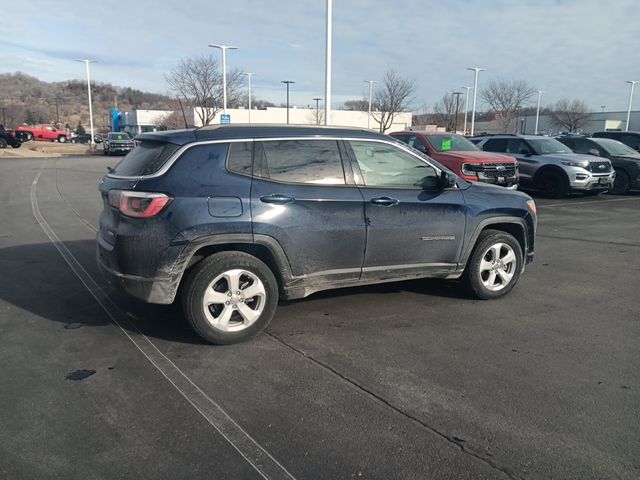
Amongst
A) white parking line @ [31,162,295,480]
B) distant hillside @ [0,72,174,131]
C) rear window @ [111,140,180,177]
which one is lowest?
white parking line @ [31,162,295,480]

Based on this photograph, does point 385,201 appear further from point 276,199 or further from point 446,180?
point 276,199

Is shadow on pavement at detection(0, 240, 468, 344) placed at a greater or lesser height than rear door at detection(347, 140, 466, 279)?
lesser

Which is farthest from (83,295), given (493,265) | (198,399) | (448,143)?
(448,143)

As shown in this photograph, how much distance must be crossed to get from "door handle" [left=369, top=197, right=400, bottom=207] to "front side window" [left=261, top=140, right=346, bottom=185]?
13.5 inches

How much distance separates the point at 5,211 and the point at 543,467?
1233 centimetres

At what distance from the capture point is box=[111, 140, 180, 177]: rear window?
14.8ft

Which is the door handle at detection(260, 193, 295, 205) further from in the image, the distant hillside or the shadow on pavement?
the distant hillside

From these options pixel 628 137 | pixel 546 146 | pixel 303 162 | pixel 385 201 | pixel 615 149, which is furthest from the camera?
pixel 628 137

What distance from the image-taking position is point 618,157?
17.0m

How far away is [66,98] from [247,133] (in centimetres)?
16728

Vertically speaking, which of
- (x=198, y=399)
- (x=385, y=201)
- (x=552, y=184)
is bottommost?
(x=198, y=399)

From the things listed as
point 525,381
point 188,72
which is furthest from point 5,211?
point 188,72

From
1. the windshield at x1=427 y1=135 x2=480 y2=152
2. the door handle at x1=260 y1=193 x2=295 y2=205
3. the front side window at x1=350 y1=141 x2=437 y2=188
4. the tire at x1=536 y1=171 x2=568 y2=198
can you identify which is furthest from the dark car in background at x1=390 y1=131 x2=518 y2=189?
the door handle at x1=260 y1=193 x2=295 y2=205

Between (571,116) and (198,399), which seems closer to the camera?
(198,399)
